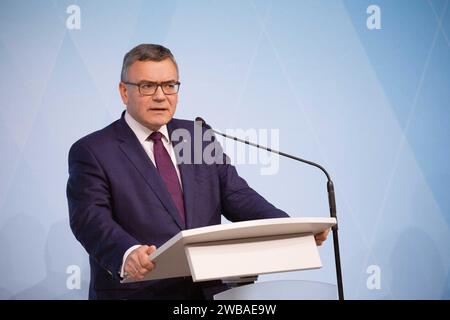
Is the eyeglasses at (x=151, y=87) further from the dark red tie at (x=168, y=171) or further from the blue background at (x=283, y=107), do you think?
the blue background at (x=283, y=107)

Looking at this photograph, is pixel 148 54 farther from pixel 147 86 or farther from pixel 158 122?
pixel 158 122

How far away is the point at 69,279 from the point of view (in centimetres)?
404

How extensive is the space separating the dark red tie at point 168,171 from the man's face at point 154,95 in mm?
102

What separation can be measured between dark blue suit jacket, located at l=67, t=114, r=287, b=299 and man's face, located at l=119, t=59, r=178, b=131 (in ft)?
0.40

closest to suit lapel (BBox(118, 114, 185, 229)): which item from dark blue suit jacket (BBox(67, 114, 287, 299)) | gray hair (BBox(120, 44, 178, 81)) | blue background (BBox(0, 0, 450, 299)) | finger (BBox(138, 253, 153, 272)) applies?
dark blue suit jacket (BBox(67, 114, 287, 299))

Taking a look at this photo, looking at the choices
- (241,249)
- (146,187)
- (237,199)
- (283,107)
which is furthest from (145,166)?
(283,107)

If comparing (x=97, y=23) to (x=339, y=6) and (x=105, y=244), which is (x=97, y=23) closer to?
(x=339, y=6)

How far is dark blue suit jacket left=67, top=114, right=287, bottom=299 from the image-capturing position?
2768 mm

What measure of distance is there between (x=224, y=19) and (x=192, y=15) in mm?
204

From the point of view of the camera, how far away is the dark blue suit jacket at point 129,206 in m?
2.77

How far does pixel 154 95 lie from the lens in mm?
3057

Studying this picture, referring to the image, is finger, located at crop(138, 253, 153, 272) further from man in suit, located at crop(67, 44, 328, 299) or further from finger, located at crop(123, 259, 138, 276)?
man in suit, located at crop(67, 44, 328, 299)

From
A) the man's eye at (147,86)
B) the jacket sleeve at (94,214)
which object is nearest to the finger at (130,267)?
the jacket sleeve at (94,214)
